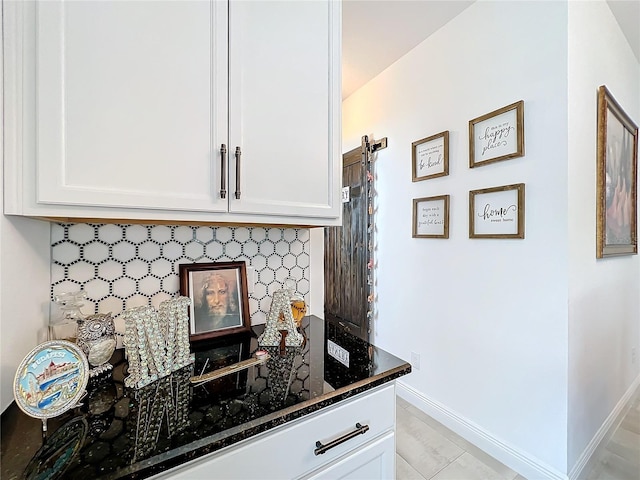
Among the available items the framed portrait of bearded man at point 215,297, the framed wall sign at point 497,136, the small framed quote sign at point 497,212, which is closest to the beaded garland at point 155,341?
the framed portrait of bearded man at point 215,297

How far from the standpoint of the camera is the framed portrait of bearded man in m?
1.11

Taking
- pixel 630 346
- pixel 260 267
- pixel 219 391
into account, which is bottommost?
pixel 630 346

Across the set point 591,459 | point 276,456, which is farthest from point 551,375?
point 276,456

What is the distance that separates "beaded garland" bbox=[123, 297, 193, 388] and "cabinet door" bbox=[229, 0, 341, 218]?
0.38 meters

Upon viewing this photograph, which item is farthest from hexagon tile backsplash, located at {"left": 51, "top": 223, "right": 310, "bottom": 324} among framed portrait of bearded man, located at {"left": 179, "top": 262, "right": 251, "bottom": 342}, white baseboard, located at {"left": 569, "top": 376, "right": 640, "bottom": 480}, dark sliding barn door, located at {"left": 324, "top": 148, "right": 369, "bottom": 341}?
white baseboard, located at {"left": 569, "top": 376, "right": 640, "bottom": 480}

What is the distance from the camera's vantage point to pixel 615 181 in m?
1.88

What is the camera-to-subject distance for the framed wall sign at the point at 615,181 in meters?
1.64

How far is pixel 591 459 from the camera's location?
1.60 meters

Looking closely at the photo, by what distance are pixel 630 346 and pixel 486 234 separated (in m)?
1.70

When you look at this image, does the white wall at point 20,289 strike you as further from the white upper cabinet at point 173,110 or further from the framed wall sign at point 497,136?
the framed wall sign at point 497,136

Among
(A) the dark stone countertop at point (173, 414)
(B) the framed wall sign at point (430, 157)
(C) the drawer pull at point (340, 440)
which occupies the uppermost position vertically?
(B) the framed wall sign at point (430, 157)

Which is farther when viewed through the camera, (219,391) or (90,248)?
(90,248)

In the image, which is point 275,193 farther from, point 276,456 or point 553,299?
point 553,299

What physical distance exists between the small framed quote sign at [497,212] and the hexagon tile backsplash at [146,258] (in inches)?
46.1
